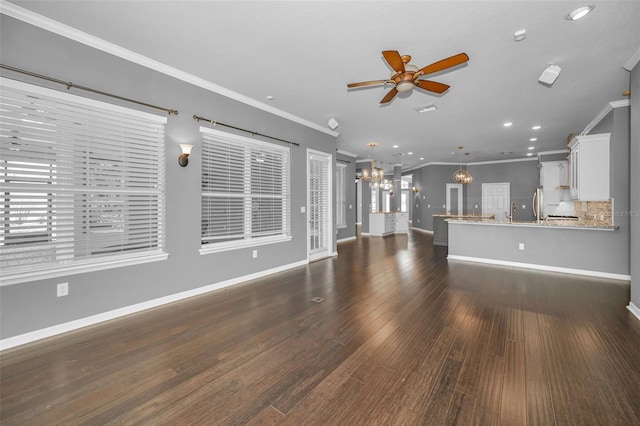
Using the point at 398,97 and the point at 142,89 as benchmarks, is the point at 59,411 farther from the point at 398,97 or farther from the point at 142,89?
the point at 398,97

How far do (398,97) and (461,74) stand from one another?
3.46 feet

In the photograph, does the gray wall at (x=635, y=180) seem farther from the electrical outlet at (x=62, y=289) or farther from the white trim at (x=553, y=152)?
the white trim at (x=553, y=152)

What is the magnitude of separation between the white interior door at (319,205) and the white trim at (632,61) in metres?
4.84

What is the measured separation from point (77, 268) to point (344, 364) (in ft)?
9.57

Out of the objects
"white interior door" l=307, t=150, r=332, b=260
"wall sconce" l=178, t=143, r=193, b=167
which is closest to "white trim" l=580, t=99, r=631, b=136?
"white interior door" l=307, t=150, r=332, b=260

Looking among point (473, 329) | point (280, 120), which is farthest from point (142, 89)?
point (473, 329)

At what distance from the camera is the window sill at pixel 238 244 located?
4086mm

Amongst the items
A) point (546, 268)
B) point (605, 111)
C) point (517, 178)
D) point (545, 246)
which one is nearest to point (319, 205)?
point (545, 246)

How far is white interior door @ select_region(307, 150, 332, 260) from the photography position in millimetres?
6199

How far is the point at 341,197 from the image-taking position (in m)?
9.43

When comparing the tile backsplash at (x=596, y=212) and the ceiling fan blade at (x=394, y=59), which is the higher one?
the ceiling fan blade at (x=394, y=59)

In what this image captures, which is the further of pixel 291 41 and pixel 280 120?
pixel 280 120

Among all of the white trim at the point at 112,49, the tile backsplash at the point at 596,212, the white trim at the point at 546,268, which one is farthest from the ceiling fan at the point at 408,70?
the tile backsplash at the point at 596,212

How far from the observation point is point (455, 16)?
260 centimetres
